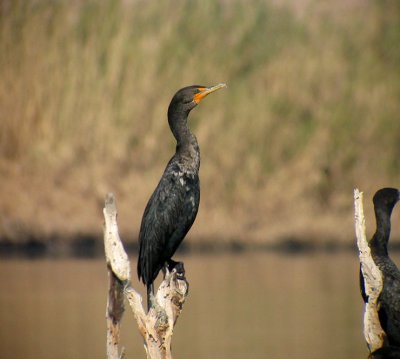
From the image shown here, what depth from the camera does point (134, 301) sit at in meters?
6.82

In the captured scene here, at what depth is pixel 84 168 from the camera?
16.3 metres

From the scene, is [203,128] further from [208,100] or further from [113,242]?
[113,242]

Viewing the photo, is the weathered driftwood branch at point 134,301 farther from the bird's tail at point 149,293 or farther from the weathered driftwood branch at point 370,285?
the weathered driftwood branch at point 370,285

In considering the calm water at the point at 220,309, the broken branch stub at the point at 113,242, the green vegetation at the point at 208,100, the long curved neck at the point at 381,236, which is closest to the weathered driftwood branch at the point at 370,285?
the long curved neck at the point at 381,236

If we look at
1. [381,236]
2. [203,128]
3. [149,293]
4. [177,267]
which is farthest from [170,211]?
[203,128]

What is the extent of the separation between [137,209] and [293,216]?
6.97ft

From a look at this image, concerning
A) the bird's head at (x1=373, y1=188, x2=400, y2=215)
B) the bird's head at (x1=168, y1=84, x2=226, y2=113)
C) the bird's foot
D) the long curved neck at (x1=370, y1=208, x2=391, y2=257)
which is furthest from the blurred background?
the bird's foot

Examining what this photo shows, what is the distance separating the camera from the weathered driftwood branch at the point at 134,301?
6.65 meters

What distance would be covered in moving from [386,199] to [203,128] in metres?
8.66

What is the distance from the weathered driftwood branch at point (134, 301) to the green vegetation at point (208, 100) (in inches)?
363

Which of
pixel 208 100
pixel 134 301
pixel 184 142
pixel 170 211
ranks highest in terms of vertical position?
pixel 208 100

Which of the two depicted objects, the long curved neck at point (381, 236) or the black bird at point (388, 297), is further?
the long curved neck at point (381, 236)

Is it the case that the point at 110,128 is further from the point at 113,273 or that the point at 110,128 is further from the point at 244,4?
the point at 113,273

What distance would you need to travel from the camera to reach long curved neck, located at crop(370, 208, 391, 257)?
7.62 meters
